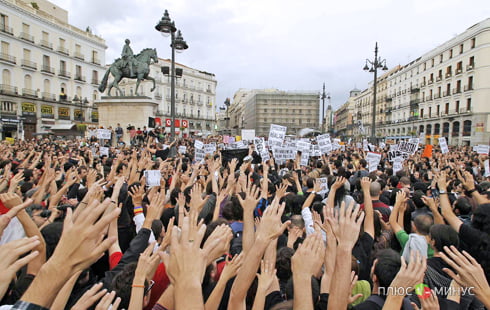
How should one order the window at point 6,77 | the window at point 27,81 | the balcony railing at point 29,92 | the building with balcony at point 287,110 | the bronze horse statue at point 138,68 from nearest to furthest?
the bronze horse statue at point 138,68
the window at point 6,77
the balcony railing at point 29,92
the window at point 27,81
the building with balcony at point 287,110

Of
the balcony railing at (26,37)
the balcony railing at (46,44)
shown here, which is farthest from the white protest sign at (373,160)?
the balcony railing at (46,44)

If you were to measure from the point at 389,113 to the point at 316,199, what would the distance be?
222ft

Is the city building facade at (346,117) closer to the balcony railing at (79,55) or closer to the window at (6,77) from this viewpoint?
the balcony railing at (79,55)

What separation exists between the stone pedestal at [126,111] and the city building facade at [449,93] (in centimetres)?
3094

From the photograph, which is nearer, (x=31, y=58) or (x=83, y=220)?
(x=83, y=220)

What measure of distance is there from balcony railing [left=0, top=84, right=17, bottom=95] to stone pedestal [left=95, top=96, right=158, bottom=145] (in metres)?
23.4

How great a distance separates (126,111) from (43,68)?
28.0 meters

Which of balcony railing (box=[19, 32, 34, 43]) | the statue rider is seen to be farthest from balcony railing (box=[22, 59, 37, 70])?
the statue rider

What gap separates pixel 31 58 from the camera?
3662 cm

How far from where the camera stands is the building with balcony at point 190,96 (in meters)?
60.7

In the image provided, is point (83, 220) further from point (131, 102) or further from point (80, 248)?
point (131, 102)

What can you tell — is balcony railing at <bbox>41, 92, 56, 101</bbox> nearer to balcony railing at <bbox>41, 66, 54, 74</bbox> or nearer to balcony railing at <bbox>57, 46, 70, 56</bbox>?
balcony railing at <bbox>41, 66, 54, 74</bbox>

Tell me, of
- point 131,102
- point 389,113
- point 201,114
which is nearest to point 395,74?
point 389,113

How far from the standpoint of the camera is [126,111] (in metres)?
18.2
